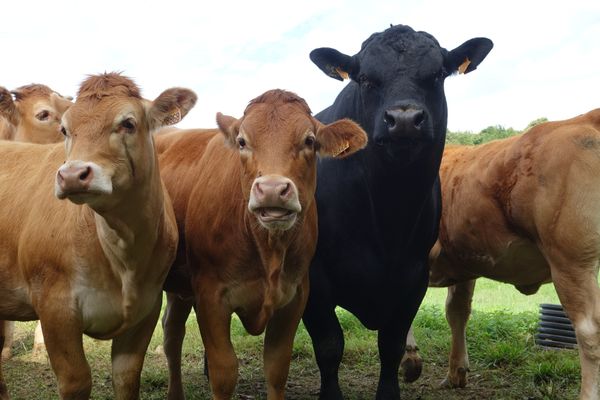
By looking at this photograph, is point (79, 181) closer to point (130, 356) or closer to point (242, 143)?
point (242, 143)

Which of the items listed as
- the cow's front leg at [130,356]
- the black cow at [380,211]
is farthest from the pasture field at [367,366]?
the cow's front leg at [130,356]

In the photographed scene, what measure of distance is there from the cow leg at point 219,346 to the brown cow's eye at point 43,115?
15.5 ft

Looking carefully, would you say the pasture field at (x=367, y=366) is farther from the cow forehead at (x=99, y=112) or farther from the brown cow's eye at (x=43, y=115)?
the cow forehead at (x=99, y=112)

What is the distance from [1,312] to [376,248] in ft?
9.26

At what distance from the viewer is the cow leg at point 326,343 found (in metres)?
5.96

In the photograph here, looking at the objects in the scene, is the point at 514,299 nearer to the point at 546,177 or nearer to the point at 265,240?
the point at 546,177

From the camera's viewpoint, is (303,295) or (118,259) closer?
(118,259)

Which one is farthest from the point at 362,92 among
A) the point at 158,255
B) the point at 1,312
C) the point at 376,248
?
the point at 1,312

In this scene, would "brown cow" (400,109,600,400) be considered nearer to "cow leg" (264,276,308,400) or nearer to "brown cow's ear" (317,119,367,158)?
"brown cow's ear" (317,119,367,158)

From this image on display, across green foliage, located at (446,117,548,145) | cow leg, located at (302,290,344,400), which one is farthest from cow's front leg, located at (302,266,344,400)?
green foliage, located at (446,117,548,145)

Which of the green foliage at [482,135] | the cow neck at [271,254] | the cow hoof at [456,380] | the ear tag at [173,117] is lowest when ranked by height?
the cow hoof at [456,380]

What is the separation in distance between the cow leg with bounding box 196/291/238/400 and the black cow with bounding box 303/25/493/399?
3.71 feet

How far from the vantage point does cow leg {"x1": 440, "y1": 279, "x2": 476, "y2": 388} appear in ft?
24.2

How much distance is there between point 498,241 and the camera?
6625 mm
